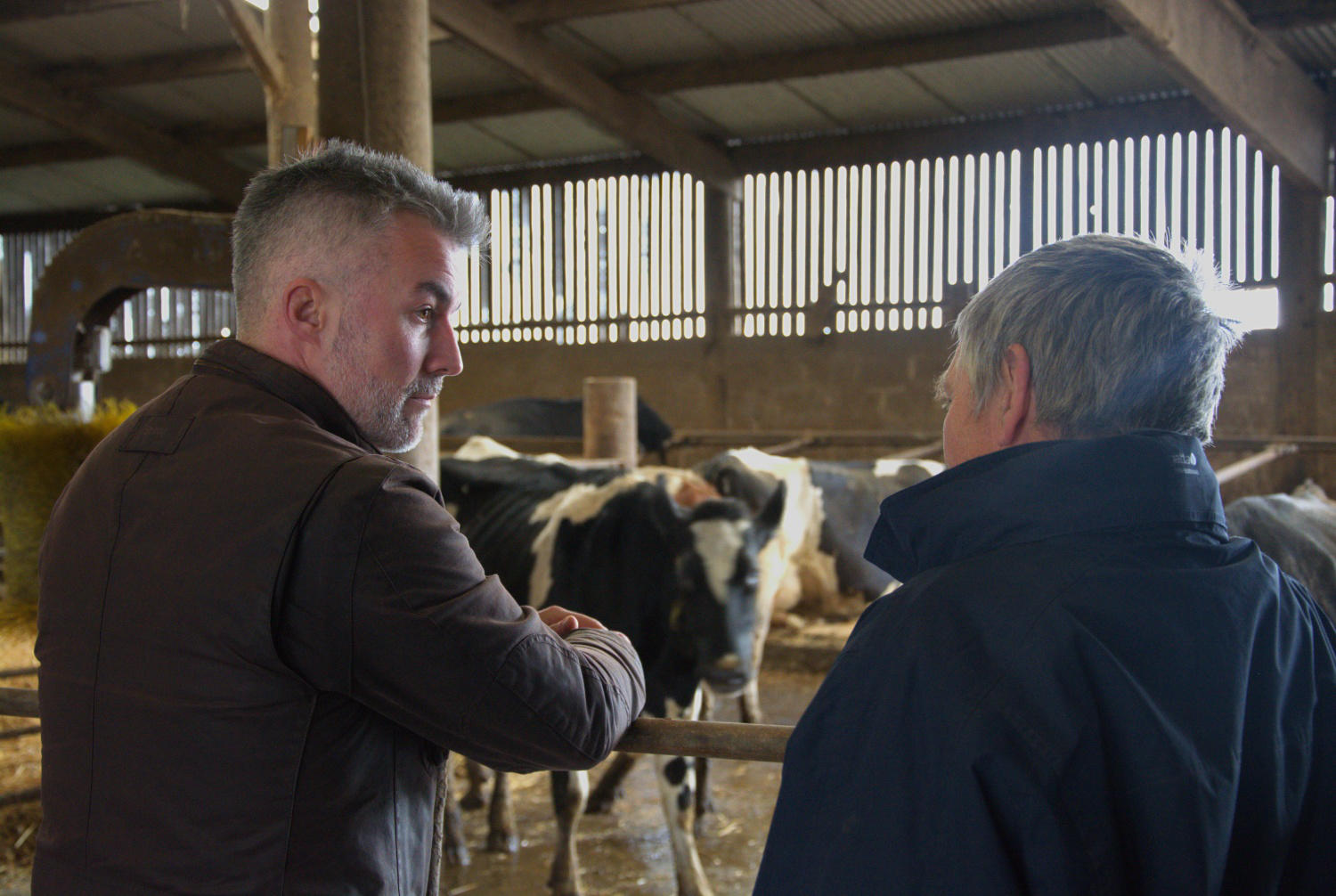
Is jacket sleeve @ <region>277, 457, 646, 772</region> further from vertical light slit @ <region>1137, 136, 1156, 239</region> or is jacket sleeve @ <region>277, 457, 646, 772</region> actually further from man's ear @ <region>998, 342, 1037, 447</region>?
vertical light slit @ <region>1137, 136, 1156, 239</region>

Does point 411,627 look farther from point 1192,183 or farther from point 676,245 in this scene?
point 676,245

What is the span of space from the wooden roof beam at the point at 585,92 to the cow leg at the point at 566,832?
5.75m

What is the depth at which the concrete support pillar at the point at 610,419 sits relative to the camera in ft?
21.4

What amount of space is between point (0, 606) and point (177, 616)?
10.4ft

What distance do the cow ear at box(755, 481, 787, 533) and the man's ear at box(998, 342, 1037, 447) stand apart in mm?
2796

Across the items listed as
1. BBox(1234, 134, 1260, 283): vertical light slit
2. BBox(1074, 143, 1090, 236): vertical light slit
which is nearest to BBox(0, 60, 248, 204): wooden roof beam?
BBox(1074, 143, 1090, 236): vertical light slit

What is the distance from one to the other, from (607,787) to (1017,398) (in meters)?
3.86

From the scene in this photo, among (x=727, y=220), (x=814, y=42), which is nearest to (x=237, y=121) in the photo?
(x=727, y=220)

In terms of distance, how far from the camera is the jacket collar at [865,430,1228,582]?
0.96 m

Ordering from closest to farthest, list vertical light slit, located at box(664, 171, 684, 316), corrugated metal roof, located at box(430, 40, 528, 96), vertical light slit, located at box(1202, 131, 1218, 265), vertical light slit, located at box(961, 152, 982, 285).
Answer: corrugated metal roof, located at box(430, 40, 528, 96) < vertical light slit, located at box(1202, 131, 1218, 265) < vertical light slit, located at box(961, 152, 982, 285) < vertical light slit, located at box(664, 171, 684, 316)

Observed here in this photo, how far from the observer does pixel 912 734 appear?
91 centimetres

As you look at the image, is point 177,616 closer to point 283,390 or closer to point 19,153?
point 283,390

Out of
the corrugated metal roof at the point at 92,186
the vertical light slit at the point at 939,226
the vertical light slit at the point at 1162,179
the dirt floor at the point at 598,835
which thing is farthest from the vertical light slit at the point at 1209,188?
the corrugated metal roof at the point at 92,186

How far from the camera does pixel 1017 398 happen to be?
3.45ft
